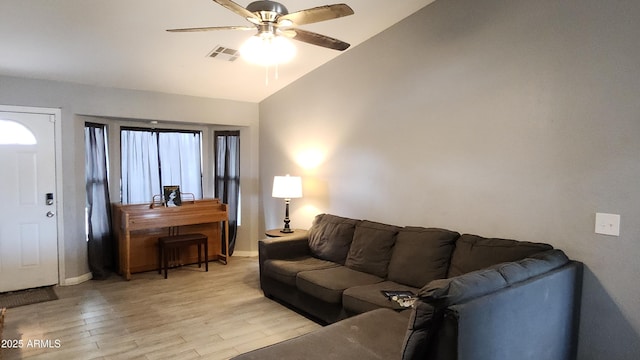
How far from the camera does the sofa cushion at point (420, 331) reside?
1.66m

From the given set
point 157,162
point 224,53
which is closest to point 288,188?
point 224,53

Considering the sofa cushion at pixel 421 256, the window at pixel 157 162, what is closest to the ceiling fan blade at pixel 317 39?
the sofa cushion at pixel 421 256

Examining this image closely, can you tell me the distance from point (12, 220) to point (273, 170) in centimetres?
310

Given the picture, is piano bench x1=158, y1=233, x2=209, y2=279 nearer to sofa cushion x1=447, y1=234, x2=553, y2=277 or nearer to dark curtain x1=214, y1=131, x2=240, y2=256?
dark curtain x1=214, y1=131, x2=240, y2=256

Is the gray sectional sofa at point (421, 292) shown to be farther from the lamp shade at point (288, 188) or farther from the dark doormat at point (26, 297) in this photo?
the dark doormat at point (26, 297)

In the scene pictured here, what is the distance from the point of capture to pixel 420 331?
1.67 metres

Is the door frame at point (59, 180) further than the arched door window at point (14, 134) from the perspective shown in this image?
Yes

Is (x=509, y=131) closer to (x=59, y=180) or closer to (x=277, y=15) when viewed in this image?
(x=277, y=15)

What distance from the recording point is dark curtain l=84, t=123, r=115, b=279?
4758 mm

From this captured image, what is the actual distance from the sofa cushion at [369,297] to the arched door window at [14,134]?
3.88 m

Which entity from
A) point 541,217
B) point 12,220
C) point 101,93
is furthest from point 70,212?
point 541,217

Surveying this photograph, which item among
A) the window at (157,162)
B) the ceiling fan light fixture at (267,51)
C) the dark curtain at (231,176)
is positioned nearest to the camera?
the ceiling fan light fixture at (267,51)

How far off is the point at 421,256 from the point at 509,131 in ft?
3.98

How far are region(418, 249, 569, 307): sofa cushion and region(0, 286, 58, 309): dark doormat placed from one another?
4.16m
